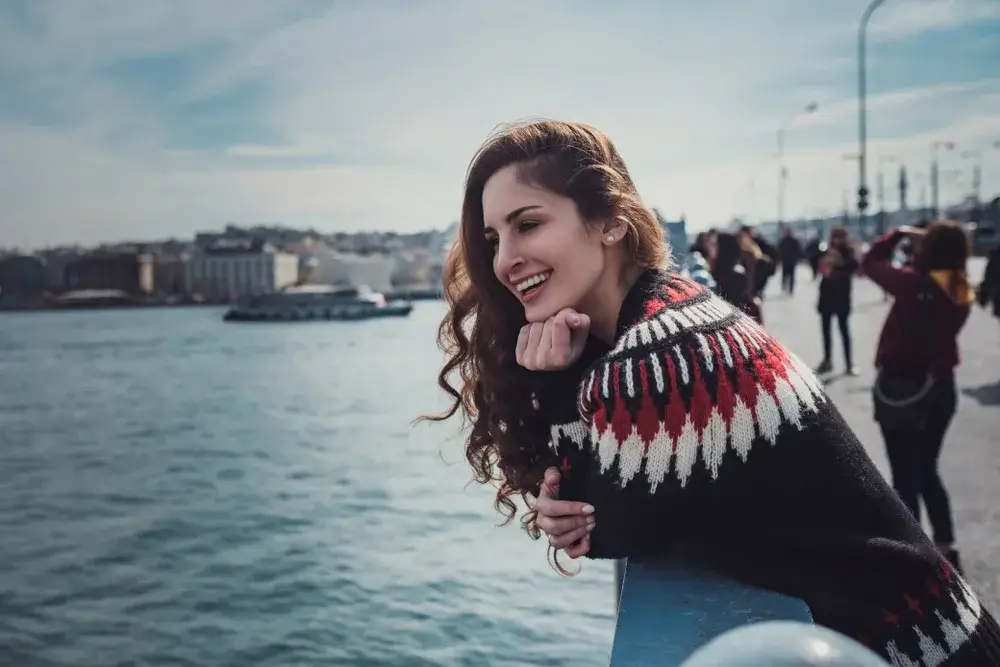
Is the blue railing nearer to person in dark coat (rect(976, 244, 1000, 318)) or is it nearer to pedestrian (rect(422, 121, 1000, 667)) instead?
pedestrian (rect(422, 121, 1000, 667))

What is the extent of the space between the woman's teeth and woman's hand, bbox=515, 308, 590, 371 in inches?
2.6

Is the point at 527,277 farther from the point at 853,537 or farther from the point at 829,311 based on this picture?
the point at 829,311

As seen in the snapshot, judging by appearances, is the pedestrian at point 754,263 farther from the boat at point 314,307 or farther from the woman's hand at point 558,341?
the boat at point 314,307

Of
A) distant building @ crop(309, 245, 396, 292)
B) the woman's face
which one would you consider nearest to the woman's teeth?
the woman's face

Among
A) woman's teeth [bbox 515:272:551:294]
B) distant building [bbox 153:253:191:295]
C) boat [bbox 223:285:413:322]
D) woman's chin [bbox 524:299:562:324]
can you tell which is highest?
woman's teeth [bbox 515:272:551:294]

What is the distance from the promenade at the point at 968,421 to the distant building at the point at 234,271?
354ft

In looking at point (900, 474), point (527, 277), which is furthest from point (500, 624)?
point (527, 277)

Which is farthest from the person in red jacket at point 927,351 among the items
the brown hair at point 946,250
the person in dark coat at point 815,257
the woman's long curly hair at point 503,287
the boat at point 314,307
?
the boat at point 314,307

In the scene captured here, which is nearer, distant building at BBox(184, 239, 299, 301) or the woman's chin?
the woman's chin

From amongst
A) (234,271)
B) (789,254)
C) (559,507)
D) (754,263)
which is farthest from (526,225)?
(234,271)

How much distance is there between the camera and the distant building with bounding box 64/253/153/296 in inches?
4702

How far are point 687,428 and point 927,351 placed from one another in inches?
141

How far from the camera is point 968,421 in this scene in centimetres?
764

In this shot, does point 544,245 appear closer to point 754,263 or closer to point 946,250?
point 946,250
